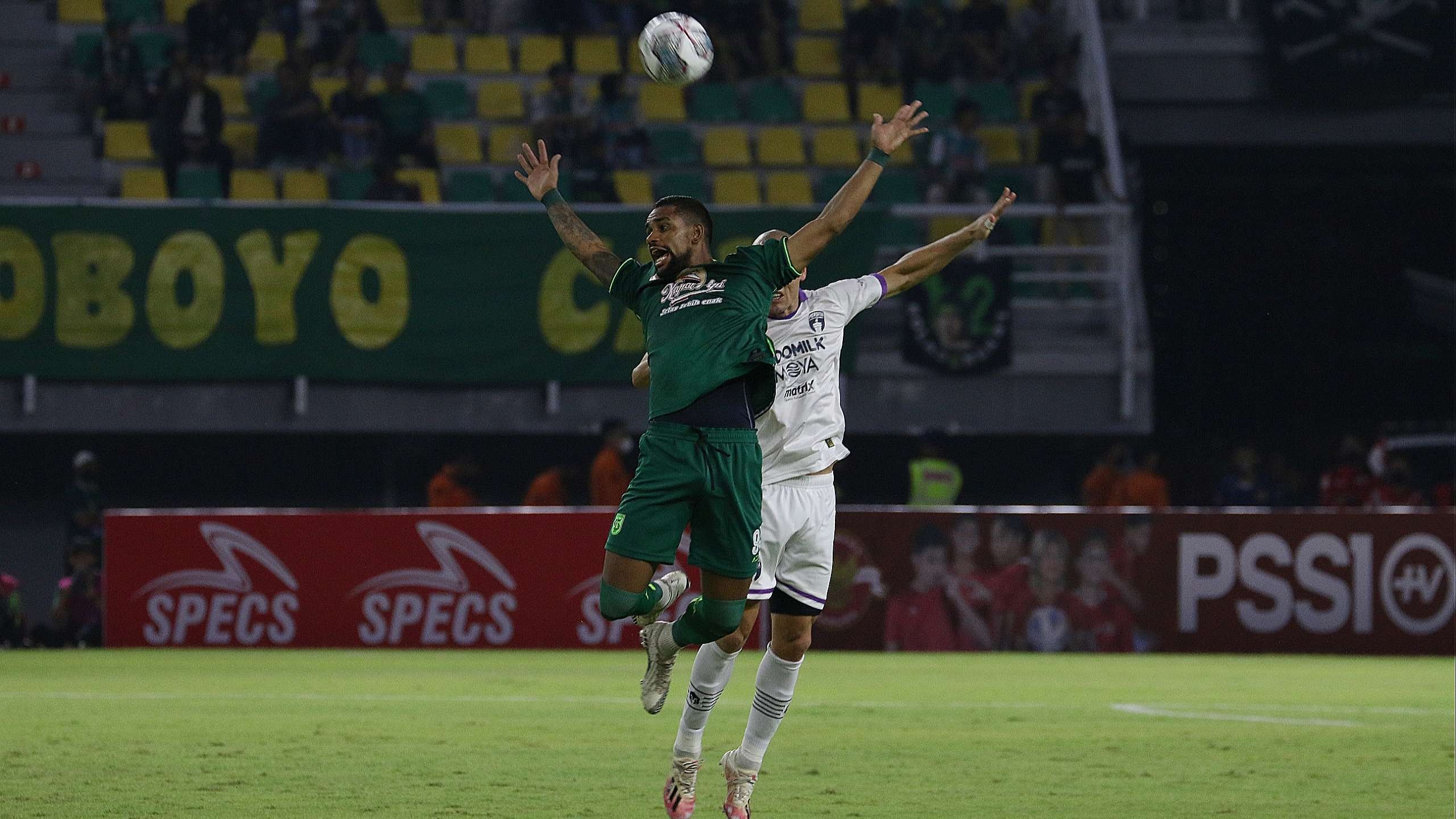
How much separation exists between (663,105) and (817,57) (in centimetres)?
222

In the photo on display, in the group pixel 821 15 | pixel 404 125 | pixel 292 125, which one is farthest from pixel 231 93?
pixel 821 15

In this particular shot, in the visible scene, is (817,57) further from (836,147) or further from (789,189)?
(789,189)

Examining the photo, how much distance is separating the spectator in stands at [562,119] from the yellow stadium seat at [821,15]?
407 cm

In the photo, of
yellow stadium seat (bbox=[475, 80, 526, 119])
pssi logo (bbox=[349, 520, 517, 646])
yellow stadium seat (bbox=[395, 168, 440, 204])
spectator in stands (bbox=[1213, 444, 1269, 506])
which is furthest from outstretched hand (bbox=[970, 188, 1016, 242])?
yellow stadium seat (bbox=[475, 80, 526, 119])

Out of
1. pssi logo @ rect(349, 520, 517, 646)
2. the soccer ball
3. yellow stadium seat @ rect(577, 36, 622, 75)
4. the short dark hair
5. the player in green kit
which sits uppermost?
yellow stadium seat @ rect(577, 36, 622, 75)

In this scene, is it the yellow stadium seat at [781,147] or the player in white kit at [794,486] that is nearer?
the player in white kit at [794,486]

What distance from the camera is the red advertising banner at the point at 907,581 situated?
16859 millimetres

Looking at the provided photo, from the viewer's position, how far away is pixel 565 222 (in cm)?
760

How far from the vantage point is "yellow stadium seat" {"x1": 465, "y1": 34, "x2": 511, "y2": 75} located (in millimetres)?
23875

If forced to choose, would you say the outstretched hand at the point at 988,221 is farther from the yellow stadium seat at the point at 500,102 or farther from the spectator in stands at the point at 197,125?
the yellow stadium seat at the point at 500,102

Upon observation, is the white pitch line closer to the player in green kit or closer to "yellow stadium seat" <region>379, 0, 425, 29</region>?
the player in green kit

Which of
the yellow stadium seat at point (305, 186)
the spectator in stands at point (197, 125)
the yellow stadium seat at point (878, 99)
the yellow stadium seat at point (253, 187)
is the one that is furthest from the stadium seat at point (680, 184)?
the spectator in stands at point (197, 125)

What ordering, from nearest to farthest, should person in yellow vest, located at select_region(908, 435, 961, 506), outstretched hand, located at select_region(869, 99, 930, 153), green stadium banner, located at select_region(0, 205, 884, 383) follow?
outstretched hand, located at select_region(869, 99, 930, 153)
person in yellow vest, located at select_region(908, 435, 961, 506)
green stadium banner, located at select_region(0, 205, 884, 383)

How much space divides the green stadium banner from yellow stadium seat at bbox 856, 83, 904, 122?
424 cm
